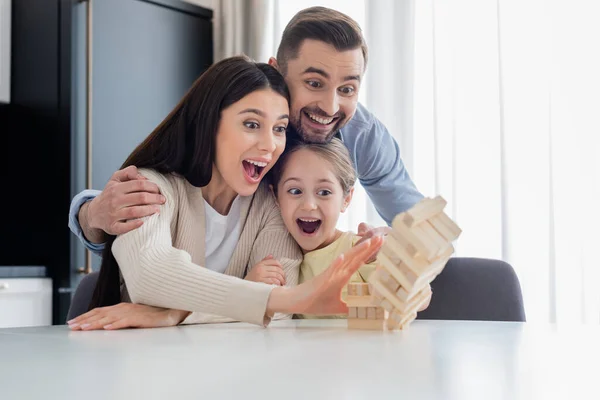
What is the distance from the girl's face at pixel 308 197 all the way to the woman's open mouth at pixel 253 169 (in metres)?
0.06

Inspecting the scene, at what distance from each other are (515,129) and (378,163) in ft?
3.29

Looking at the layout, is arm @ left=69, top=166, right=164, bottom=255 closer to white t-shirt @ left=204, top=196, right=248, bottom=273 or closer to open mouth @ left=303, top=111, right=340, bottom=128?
white t-shirt @ left=204, top=196, right=248, bottom=273

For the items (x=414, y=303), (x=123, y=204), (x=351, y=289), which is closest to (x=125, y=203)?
(x=123, y=204)

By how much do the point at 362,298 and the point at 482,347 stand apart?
11.6 inches

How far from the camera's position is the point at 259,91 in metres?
1.47

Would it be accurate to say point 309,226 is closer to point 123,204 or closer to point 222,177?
point 222,177

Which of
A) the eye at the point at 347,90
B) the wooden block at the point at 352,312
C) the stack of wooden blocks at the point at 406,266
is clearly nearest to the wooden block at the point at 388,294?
the stack of wooden blocks at the point at 406,266

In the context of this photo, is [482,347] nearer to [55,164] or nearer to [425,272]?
[425,272]

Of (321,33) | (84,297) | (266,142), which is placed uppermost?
(321,33)

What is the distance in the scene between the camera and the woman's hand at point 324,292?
3.31 feet

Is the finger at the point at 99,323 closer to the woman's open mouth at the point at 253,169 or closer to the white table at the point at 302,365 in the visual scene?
the white table at the point at 302,365

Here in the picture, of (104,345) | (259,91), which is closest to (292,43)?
(259,91)

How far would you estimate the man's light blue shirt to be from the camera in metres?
1.77

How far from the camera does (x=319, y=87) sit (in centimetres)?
157
